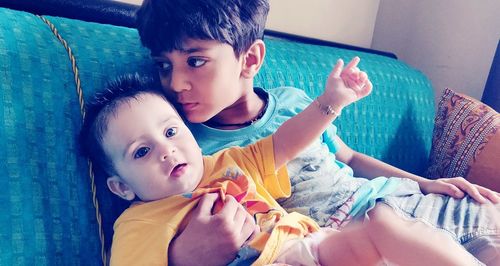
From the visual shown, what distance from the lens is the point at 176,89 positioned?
3.27 feet

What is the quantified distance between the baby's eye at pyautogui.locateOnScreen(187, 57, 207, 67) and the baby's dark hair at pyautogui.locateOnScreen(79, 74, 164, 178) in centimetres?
9

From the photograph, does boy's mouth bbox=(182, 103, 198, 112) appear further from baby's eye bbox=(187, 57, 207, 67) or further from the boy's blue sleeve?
the boy's blue sleeve

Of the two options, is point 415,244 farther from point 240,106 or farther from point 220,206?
point 240,106

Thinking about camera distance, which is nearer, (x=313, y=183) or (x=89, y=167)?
(x=89, y=167)

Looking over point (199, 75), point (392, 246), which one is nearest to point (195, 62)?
point (199, 75)

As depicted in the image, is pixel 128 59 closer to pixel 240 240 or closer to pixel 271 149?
pixel 271 149

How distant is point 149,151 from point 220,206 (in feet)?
0.54

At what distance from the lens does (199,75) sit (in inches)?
39.9

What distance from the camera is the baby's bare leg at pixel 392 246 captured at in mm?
701

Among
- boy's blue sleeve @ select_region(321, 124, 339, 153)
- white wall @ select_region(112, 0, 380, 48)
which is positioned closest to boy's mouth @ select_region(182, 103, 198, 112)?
boy's blue sleeve @ select_region(321, 124, 339, 153)

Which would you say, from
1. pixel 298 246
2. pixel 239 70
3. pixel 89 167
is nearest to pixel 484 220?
pixel 298 246

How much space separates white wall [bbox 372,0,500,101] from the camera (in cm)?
186

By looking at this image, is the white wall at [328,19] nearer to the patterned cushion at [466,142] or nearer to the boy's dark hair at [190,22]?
the patterned cushion at [466,142]

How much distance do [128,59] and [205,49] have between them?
0.20 meters
